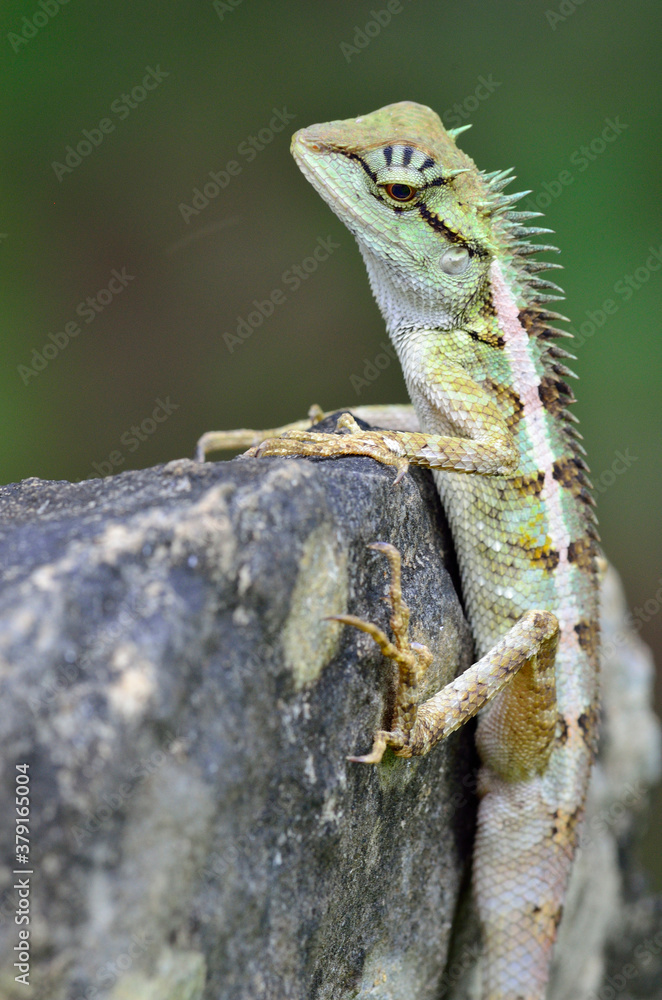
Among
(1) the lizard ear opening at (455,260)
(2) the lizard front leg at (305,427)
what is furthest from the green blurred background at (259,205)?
(1) the lizard ear opening at (455,260)

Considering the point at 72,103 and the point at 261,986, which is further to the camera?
the point at 72,103

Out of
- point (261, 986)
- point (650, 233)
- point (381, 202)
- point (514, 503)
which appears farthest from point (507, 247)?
point (650, 233)

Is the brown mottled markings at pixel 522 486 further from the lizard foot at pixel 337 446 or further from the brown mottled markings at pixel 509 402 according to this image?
the lizard foot at pixel 337 446

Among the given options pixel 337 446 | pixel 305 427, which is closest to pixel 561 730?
pixel 337 446

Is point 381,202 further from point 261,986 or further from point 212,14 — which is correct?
point 212,14

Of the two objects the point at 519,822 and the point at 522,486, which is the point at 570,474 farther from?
the point at 519,822

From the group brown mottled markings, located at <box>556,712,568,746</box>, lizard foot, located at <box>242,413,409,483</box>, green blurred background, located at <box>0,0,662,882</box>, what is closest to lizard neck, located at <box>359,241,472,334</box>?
lizard foot, located at <box>242,413,409,483</box>
